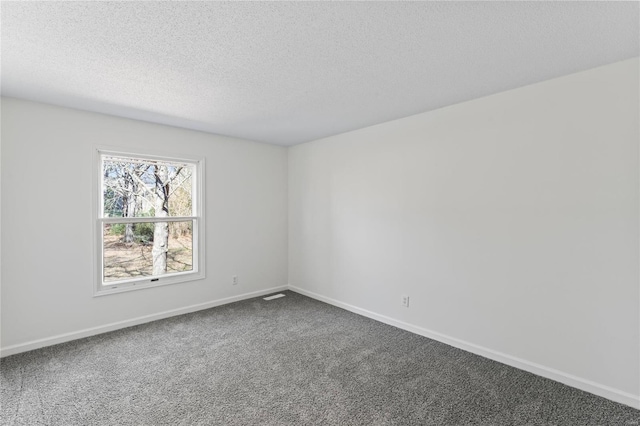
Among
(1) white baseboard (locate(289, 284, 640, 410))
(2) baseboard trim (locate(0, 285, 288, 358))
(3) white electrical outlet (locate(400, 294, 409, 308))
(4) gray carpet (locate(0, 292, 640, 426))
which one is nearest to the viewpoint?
(4) gray carpet (locate(0, 292, 640, 426))

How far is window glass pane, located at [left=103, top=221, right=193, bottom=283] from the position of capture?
3.47 metres

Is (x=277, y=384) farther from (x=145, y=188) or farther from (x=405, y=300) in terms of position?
(x=145, y=188)

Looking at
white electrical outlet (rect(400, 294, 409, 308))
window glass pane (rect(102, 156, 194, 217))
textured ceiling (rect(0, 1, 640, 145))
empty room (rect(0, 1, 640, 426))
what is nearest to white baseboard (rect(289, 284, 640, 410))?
empty room (rect(0, 1, 640, 426))

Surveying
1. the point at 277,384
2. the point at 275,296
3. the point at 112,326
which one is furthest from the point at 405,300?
the point at 112,326

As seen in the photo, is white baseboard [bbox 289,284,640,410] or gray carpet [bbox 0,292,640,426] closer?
gray carpet [bbox 0,292,640,426]

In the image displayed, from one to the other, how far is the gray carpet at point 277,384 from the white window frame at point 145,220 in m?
0.53

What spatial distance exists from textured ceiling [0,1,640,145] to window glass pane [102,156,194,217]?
76cm

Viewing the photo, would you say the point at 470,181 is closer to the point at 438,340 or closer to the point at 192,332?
the point at 438,340

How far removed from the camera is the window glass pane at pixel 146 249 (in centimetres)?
347

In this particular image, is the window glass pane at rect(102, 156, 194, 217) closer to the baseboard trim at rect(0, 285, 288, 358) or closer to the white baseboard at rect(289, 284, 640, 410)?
the baseboard trim at rect(0, 285, 288, 358)

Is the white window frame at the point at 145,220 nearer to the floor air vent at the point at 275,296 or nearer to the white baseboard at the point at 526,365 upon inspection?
the floor air vent at the point at 275,296

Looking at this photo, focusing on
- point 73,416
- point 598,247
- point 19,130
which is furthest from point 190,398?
point 598,247

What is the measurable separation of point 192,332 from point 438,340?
252cm

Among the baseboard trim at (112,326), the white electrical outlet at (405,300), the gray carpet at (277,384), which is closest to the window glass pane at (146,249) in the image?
the baseboard trim at (112,326)
